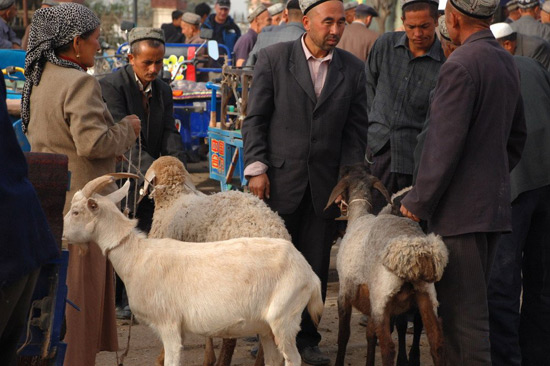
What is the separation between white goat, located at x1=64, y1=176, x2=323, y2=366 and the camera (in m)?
4.39

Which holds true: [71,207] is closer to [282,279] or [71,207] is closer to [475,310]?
[282,279]

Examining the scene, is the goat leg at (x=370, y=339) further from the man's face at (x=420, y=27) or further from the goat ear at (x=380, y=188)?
the man's face at (x=420, y=27)

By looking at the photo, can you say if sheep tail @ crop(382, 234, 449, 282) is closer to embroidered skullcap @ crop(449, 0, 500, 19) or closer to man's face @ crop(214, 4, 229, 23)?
embroidered skullcap @ crop(449, 0, 500, 19)

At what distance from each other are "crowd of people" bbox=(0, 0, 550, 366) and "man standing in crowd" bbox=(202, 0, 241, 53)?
35.0ft

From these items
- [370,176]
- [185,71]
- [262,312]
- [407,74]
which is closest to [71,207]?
[262,312]

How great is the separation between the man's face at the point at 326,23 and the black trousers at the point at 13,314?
111 inches

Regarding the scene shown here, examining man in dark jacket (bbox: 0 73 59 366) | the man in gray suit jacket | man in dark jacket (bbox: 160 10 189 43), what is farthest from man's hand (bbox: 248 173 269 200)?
man in dark jacket (bbox: 160 10 189 43)

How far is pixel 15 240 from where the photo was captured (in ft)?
9.93

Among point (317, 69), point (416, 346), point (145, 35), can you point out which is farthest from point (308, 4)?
point (416, 346)

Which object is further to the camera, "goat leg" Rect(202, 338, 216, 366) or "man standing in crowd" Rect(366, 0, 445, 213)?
"man standing in crowd" Rect(366, 0, 445, 213)

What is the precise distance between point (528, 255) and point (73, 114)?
3044 mm

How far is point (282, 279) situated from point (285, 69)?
1.69 meters

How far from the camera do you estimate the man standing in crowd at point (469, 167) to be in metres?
4.16

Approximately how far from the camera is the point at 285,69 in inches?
219
